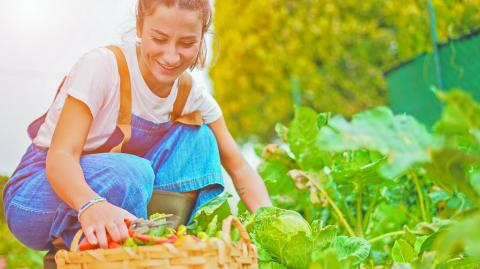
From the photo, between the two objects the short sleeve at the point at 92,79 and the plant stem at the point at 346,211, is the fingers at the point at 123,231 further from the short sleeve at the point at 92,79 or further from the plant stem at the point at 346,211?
the plant stem at the point at 346,211

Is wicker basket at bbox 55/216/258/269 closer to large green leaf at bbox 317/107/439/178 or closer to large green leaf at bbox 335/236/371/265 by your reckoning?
large green leaf at bbox 317/107/439/178

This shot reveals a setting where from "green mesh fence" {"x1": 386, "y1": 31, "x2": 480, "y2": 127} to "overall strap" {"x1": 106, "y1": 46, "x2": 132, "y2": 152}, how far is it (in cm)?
178

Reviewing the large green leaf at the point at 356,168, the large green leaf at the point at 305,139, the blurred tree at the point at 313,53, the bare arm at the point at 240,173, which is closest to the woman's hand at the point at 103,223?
the bare arm at the point at 240,173

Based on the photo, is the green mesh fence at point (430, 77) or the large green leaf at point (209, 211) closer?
the large green leaf at point (209, 211)

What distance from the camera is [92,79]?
5.38 feet

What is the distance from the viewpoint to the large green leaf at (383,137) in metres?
0.88

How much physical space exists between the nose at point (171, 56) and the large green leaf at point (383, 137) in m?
0.80

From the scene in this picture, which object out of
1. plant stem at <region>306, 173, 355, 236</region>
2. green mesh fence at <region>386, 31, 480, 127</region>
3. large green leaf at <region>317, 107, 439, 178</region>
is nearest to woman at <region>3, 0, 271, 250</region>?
plant stem at <region>306, 173, 355, 236</region>

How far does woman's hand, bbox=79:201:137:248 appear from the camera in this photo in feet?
4.28

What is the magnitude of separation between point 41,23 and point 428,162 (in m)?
1.66

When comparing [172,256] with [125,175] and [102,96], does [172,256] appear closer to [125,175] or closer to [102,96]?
[125,175]

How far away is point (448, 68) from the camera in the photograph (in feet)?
10.7

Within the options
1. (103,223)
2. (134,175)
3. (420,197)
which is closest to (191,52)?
(134,175)

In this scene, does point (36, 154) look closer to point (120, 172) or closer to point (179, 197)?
point (120, 172)
